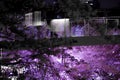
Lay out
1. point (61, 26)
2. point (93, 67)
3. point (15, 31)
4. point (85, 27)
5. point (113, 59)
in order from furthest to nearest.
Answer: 1. point (113, 59)
2. point (93, 67)
3. point (85, 27)
4. point (61, 26)
5. point (15, 31)

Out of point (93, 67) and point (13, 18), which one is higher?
point (13, 18)

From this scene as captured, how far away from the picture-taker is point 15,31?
11.5 feet

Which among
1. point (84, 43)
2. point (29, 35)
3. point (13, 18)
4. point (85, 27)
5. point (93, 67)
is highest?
point (13, 18)

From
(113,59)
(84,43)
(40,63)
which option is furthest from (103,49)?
(40,63)

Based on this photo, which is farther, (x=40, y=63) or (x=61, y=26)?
(x=61, y=26)

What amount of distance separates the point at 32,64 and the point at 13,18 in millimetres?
→ 629

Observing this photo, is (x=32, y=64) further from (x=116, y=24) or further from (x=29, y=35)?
(x=116, y=24)

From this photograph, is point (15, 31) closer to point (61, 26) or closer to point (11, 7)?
point (11, 7)

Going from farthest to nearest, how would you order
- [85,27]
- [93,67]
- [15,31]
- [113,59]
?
[113,59]
[93,67]
[85,27]
[15,31]

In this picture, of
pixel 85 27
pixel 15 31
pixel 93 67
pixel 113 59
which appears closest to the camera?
pixel 15 31

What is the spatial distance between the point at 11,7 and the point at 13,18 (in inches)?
6.3

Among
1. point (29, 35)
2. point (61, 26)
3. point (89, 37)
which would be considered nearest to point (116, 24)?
point (89, 37)

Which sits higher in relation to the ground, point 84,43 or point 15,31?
point 15,31

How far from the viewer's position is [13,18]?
336 cm
